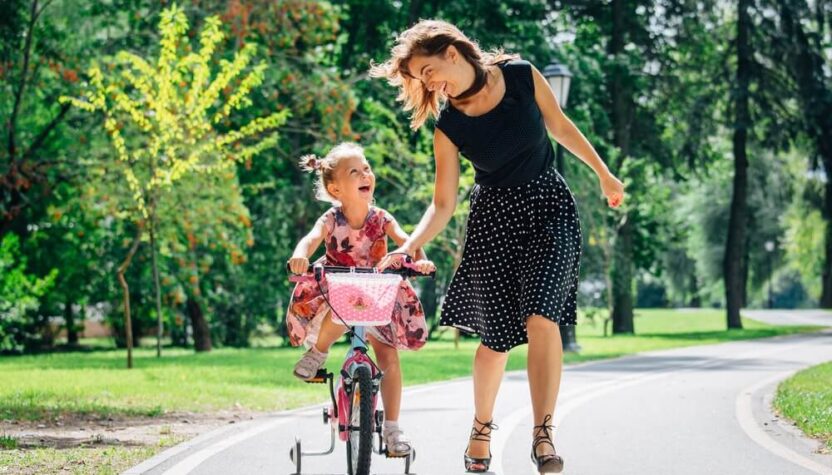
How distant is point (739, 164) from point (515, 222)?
29.9 metres

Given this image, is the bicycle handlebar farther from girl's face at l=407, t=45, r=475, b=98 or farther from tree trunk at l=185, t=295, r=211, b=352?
tree trunk at l=185, t=295, r=211, b=352

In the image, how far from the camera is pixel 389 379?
6.12 m

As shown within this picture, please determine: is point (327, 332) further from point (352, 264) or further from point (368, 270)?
point (368, 270)

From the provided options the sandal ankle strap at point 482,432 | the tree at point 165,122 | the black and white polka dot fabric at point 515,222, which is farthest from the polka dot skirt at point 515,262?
the tree at point 165,122

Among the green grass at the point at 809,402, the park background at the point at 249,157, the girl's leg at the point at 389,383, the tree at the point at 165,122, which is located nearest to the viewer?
the girl's leg at the point at 389,383

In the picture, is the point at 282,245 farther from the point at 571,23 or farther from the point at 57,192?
the point at 571,23

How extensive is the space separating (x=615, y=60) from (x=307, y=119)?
341 inches

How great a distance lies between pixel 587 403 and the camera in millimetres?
11203

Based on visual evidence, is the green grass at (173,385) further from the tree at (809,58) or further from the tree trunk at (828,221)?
the tree trunk at (828,221)

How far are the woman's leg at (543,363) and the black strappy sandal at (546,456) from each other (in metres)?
0.04

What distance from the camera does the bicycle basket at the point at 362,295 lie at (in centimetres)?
552

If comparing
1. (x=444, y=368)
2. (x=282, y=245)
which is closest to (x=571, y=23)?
(x=282, y=245)

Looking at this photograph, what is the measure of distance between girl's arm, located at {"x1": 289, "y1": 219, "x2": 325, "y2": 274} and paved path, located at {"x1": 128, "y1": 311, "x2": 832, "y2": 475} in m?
1.40

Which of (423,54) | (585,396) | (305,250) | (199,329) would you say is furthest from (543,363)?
(199,329)
